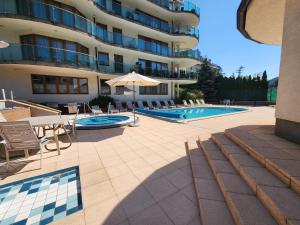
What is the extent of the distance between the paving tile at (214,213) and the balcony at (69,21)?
1263cm

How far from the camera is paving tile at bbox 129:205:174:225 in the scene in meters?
1.99

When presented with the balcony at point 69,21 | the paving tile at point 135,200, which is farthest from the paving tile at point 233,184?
the balcony at point 69,21

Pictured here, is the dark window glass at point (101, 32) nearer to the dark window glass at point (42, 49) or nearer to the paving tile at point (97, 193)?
the dark window glass at point (42, 49)

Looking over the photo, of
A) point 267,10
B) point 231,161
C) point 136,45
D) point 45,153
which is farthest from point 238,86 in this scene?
point 45,153

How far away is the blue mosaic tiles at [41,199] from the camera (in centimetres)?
222

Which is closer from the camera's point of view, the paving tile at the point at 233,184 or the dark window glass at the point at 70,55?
the paving tile at the point at 233,184

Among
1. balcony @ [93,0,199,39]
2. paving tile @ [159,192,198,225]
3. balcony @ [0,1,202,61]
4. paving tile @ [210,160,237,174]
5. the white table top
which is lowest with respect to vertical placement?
paving tile @ [159,192,198,225]

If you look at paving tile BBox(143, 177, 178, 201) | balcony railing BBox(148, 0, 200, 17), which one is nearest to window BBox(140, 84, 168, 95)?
balcony railing BBox(148, 0, 200, 17)

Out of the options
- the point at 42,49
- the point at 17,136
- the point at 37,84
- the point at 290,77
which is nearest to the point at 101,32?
the point at 42,49

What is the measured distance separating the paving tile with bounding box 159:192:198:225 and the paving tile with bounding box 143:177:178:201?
3.8 inches

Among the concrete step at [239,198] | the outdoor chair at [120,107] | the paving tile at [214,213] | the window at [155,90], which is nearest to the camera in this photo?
the concrete step at [239,198]

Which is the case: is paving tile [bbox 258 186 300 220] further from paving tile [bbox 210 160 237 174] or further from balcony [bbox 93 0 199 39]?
balcony [bbox 93 0 199 39]

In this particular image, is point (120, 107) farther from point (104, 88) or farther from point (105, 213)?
point (105, 213)

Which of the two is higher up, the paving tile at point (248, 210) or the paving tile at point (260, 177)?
the paving tile at point (260, 177)
